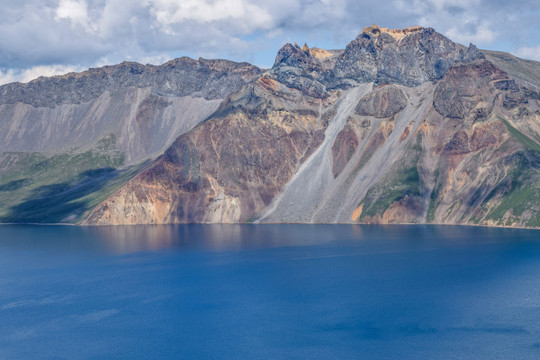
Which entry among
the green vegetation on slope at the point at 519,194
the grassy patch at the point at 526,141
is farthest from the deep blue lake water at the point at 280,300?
the grassy patch at the point at 526,141

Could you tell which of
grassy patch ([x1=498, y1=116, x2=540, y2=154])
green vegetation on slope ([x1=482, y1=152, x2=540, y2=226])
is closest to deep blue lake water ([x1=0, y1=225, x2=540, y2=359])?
green vegetation on slope ([x1=482, y1=152, x2=540, y2=226])

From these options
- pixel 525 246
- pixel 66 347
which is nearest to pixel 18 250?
pixel 66 347

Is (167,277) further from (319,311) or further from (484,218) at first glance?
(484,218)

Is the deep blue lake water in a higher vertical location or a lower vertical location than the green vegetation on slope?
lower

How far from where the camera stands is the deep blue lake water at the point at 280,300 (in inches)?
2854

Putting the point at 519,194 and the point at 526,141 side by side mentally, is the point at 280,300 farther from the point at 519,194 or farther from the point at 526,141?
the point at 526,141

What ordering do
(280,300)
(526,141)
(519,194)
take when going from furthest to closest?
(526,141) → (519,194) → (280,300)

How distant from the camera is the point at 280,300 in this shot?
94312 millimetres

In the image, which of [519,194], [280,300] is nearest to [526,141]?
[519,194]

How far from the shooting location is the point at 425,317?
269 ft

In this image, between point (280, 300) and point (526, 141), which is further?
point (526, 141)

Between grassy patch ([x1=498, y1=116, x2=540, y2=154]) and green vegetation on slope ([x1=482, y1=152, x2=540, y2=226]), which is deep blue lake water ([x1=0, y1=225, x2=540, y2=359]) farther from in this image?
grassy patch ([x1=498, y1=116, x2=540, y2=154])

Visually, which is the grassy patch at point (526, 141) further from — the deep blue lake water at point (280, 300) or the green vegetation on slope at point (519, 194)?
the deep blue lake water at point (280, 300)

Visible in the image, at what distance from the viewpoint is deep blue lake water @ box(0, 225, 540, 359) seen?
72500mm
